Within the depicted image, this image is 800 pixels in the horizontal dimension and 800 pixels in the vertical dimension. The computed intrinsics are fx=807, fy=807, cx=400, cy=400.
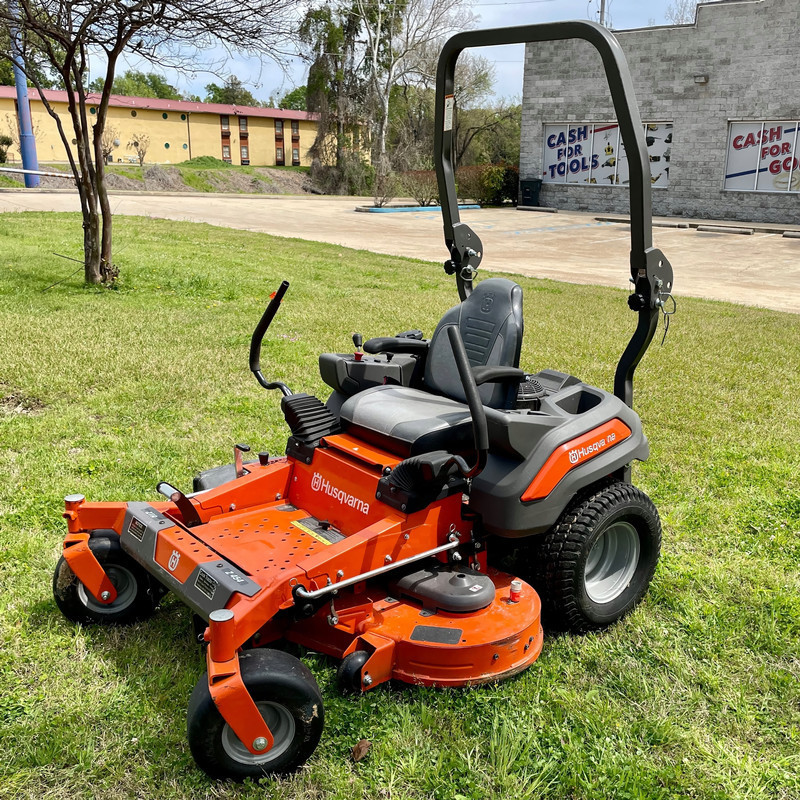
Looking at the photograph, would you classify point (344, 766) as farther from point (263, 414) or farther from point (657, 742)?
point (263, 414)

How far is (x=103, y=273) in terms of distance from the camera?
9.33 meters

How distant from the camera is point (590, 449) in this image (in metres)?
3.05

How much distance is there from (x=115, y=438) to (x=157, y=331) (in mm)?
2766

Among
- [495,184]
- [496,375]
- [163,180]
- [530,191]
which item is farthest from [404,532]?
[163,180]

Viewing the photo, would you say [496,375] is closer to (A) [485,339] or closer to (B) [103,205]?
(A) [485,339]

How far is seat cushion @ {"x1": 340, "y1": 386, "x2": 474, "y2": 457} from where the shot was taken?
297cm

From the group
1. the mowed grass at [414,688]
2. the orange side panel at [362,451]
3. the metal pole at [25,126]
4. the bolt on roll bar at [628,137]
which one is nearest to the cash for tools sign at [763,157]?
the mowed grass at [414,688]

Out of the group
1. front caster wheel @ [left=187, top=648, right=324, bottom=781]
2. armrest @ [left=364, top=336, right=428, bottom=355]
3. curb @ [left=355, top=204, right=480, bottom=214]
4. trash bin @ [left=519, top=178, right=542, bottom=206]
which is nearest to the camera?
front caster wheel @ [left=187, top=648, right=324, bottom=781]

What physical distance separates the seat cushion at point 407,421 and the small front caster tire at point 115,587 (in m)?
0.99

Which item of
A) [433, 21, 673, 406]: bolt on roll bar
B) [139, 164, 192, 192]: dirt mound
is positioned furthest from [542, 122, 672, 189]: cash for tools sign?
[433, 21, 673, 406]: bolt on roll bar

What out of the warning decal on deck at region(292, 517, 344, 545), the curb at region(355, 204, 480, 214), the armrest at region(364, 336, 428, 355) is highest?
the curb at region(355, 204, 480, 214)

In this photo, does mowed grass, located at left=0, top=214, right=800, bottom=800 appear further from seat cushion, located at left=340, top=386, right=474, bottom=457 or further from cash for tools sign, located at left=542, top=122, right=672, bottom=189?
cash for tools sign, located at left=542, top=122, right=672, bottom=189

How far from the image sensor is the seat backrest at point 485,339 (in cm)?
336

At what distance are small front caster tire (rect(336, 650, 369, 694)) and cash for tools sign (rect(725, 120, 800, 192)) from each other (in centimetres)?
2364
